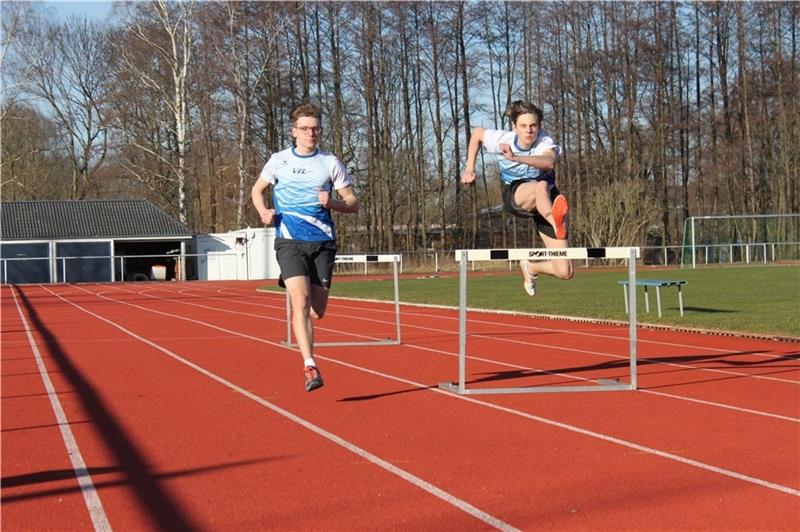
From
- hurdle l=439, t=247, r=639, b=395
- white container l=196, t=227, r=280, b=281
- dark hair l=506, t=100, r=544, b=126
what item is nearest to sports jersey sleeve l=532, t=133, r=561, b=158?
dark hair l=506, t=100, r=544, b=126

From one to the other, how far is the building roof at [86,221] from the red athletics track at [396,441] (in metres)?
34.5

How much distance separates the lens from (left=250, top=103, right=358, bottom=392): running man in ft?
22.5

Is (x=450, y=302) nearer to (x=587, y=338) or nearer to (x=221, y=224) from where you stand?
(x=587, y=338)

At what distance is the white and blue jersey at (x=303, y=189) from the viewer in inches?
271

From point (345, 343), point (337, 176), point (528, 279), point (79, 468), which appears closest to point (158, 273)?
point (345, 343)

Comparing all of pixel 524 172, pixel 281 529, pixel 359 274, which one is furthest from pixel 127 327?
pixel 359 274

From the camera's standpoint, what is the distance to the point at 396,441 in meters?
5.62

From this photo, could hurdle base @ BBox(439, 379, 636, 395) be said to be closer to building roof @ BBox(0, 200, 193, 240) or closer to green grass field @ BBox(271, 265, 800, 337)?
green grass field @ BBox(271, 265, 800, 337)

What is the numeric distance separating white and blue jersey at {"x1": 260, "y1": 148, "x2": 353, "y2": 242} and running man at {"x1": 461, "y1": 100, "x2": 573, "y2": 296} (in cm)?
109

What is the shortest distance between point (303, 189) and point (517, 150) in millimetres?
1864

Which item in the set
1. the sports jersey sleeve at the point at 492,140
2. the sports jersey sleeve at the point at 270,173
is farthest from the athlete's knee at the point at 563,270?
the sports jersey sleeve at the point at 270,173

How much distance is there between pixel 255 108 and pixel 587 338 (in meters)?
34.7

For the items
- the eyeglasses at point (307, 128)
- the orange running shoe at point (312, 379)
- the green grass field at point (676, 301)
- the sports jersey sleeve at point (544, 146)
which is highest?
the eyeglasses at point (307, 128)

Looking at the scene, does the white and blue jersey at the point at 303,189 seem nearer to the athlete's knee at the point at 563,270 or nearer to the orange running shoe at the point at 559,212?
the orange running shoe at the point at 559,212
